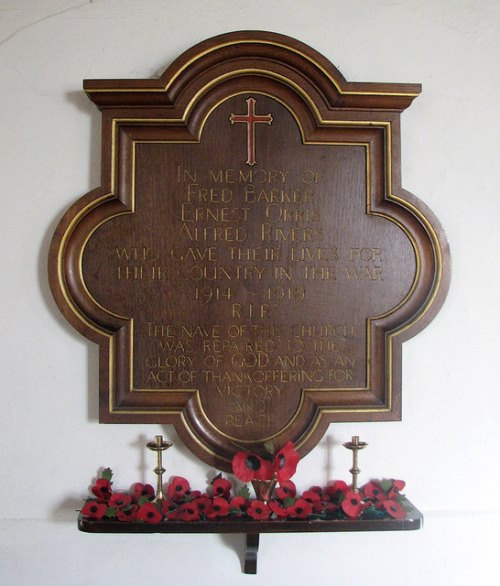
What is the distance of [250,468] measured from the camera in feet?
5.16

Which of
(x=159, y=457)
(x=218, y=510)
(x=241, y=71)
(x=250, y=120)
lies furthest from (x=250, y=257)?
(x=218, y=510)

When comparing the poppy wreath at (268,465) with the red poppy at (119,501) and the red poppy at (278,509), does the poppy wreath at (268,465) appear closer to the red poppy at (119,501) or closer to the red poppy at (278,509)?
the red poppy at (278,509)

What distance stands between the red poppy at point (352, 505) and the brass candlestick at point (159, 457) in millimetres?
569

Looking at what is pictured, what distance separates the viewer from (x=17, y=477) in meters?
1.68

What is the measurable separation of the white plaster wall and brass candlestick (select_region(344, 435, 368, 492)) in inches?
3.0

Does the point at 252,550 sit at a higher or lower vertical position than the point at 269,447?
lower

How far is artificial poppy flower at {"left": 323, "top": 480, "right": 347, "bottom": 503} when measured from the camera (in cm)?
164

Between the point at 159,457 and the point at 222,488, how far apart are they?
8.8 inches

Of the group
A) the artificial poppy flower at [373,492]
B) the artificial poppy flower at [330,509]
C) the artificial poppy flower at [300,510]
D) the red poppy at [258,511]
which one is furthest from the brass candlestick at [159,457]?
the artificial poppy flower at [373,492]

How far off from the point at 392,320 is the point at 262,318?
1.38ft

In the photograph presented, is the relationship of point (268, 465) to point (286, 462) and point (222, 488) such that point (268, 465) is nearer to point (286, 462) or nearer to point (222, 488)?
point (286, 462)

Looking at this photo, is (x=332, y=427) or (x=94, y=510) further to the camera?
(x=332, y=427)

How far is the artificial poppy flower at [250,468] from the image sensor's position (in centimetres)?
155

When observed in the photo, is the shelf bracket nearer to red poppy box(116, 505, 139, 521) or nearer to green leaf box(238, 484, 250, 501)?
green leaf box(238, 484, 250, 501)
